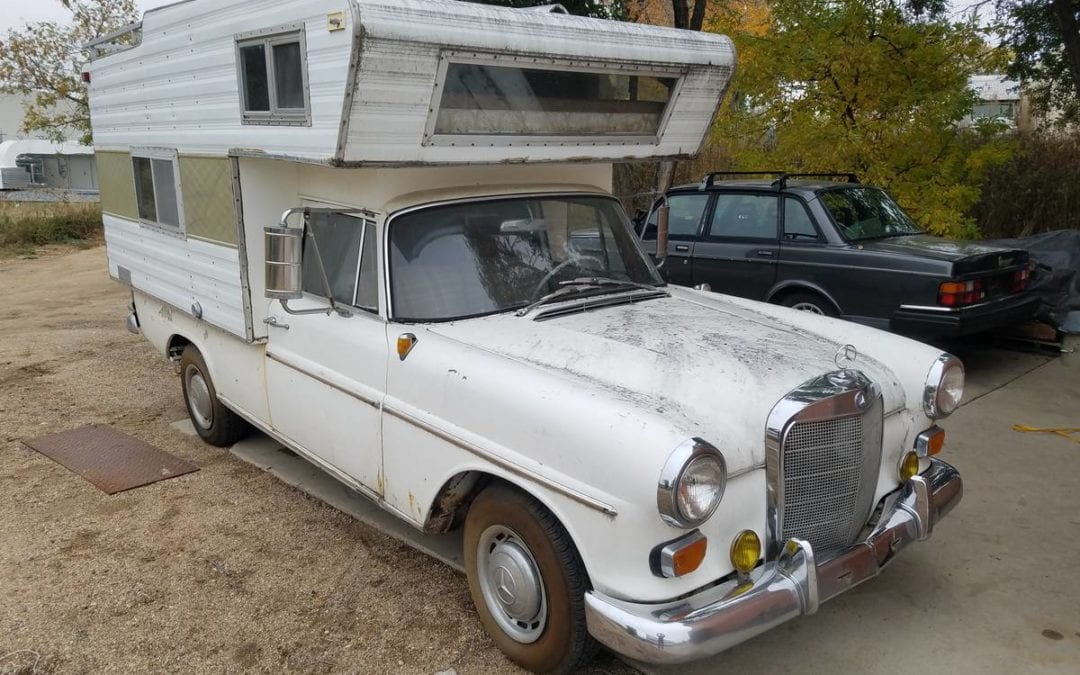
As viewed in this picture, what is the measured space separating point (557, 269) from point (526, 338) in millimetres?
678

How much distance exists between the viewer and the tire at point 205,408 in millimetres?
5418

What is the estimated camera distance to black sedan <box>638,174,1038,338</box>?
627 cm

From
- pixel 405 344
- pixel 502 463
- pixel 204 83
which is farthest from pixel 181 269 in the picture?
pixel 502 463

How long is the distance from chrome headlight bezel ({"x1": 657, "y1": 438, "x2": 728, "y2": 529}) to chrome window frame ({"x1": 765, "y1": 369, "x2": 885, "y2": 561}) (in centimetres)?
33

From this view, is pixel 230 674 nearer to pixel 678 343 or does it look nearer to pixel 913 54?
pixel 678 343

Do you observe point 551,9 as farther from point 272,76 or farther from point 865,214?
point 865,214

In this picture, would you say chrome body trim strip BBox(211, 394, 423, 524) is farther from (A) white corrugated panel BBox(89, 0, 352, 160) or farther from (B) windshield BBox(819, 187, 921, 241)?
(B) windshield BBox(819, 187, 921, 241)

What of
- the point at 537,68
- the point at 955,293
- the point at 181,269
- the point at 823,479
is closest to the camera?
the point at 823,479

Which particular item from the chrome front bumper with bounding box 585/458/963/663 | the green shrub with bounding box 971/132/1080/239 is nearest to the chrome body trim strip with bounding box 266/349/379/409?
the chrome front bumper with bounding box 585/458/963/663

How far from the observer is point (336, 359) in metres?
3.92

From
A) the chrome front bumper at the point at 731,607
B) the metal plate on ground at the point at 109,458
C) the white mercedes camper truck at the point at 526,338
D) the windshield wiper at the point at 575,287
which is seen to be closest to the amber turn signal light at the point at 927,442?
the white mercedes camper truck at the point at 526,338

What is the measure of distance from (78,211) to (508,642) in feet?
64.2

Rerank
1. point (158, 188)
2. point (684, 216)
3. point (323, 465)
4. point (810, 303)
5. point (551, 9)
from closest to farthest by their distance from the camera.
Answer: point (323, 465) < point (551, 9) < point (158, 188) < point (810, 303) < point (684, 216)

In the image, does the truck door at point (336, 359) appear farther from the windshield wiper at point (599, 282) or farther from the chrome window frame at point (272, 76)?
the windshield wiper at point (599, 282)
